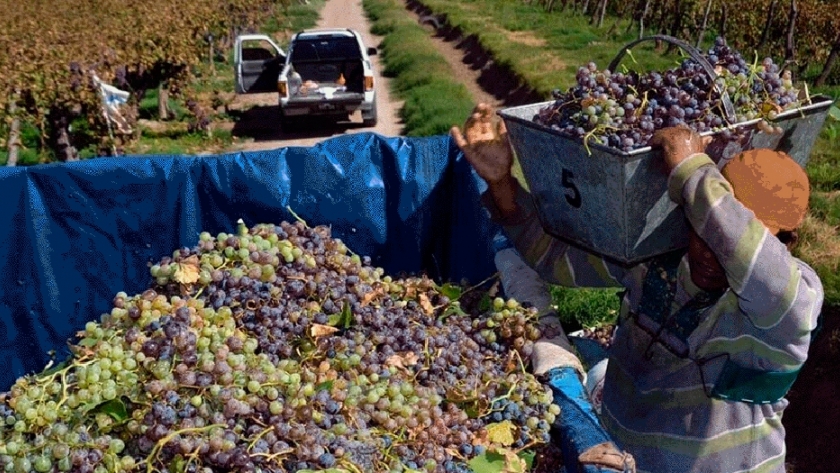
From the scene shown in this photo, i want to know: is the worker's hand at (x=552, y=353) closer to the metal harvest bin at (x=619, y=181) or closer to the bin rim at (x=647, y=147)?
the metal harvest bin at (x=619, y=181)

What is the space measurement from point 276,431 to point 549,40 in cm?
1905

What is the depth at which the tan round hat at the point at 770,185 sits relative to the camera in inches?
84.1

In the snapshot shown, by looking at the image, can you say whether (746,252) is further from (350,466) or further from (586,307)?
(586,307)

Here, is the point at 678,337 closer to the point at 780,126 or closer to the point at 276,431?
the point at 780,126

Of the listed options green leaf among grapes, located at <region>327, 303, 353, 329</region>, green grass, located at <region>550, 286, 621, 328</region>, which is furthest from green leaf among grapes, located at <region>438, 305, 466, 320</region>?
green grass, located at <region>550, 286, 621, 328</region>

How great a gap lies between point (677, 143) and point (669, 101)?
0.20 meters

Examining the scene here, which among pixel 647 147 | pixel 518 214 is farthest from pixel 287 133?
pixel 647 147

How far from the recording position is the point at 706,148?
224cm

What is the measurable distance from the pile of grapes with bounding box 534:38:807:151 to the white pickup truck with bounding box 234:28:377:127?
11696 millimetres

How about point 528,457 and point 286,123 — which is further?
point 286,123

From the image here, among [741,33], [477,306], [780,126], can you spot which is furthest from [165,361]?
[741,33]

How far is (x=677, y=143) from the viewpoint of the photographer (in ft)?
6.88

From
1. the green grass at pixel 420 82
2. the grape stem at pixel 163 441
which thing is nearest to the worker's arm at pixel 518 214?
the grape stem at pixel 163 441

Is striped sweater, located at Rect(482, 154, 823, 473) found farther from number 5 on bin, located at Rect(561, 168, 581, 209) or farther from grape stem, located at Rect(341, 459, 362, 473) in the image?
grape stem, located at Rect(341, 459, 362, 473)
